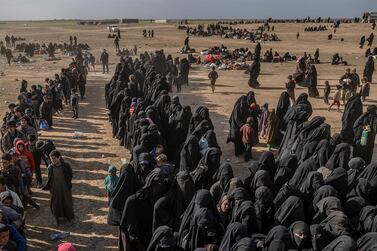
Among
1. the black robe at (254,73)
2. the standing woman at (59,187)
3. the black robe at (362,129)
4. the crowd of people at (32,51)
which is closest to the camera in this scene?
the standing woman at (59,187)

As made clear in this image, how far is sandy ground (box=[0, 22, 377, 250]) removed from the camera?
25.4ft

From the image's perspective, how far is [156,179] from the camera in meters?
6.08

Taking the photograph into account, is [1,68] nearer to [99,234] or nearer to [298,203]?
[99,234]

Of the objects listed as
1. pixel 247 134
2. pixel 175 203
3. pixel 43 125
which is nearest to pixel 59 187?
pixel 175 203

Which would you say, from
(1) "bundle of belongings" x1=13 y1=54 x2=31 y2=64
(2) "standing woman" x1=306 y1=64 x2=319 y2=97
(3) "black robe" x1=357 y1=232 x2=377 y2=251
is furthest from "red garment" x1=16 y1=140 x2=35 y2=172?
(1) "bundle of belongings" x1=13 y1=54 x2=31 y2=64

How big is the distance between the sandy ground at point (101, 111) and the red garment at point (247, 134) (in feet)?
2.05

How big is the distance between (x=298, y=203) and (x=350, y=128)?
6102 mm

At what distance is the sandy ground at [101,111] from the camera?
7754mm

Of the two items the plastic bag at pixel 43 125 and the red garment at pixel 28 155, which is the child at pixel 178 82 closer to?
the plastic bag at pixel 43 125

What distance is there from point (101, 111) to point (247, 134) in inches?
286

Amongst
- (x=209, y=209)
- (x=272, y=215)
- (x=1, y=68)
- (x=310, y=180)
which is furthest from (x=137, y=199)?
(x=1, y=68)

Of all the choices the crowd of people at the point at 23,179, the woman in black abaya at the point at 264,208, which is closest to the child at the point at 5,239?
the crowd of people at the point at 23,179

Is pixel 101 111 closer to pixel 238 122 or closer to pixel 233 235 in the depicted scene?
pixel 238 122

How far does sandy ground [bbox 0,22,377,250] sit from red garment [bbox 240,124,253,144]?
0.63 metres
